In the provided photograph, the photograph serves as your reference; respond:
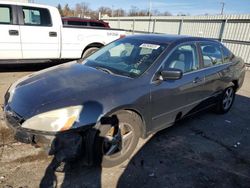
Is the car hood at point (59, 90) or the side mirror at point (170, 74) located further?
the side mirror at point (170, 74)

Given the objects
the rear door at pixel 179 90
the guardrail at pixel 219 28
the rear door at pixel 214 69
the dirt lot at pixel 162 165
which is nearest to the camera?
the dirt lot at pixel 162 165

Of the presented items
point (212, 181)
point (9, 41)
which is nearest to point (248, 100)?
point (212, 181)

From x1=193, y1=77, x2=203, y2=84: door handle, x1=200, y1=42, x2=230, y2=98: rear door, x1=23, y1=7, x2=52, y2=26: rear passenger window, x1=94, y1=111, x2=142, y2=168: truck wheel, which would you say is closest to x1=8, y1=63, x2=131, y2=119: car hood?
x1=94, y1=111, x2=142, y2=168: truck wheel

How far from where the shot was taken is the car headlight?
2.43 metres

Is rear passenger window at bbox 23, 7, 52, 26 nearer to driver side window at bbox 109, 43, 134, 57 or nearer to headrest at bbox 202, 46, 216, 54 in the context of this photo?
driver side window at bbox 109, 43, 134, 57

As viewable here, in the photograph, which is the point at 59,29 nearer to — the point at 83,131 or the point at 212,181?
the point at 83,131

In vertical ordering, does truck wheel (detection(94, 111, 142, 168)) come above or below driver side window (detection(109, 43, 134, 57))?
→ below

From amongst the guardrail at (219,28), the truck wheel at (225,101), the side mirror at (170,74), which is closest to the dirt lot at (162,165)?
the truck wheel at (225,101)

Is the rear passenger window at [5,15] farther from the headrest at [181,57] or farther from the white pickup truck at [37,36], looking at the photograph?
the headrest at [181,57]

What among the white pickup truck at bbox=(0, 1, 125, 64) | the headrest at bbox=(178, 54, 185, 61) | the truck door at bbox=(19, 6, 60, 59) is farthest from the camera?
the truck door at bbox=(19, 6, 60, 59)

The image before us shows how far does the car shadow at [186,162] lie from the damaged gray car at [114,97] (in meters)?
0.27

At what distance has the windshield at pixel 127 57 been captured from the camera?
10.8 feet

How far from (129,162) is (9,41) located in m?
5.10

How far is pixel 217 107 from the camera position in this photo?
4.94m
